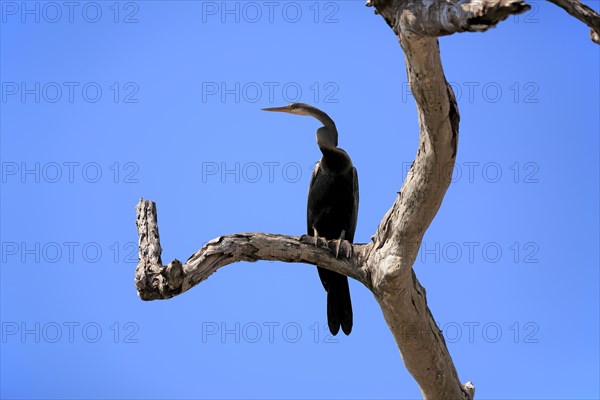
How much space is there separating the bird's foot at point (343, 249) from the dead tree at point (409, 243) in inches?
1.1

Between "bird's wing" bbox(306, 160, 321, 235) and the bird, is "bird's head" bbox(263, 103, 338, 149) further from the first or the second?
"bird's wing" bbox(306, 160, 321, 235)

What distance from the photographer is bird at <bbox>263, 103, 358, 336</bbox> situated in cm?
495

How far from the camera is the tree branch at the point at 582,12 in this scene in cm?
300

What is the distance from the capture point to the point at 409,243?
399 cm

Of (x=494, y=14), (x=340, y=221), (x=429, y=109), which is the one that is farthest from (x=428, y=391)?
(x=494, y=14)

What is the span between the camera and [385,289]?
406 centimetres

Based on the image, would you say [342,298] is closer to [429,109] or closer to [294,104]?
[294,104]

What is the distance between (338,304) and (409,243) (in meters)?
1.14

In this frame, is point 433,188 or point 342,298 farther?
point 342,298

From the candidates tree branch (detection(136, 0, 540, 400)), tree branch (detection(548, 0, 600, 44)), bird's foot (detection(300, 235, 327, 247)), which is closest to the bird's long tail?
tree branch (detection(136, 0, 540, 400))

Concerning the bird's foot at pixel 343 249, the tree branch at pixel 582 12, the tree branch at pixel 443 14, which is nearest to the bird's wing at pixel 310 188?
the bird's foot at pixel 343 249

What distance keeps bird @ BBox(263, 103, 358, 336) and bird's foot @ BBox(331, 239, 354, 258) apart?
44cm

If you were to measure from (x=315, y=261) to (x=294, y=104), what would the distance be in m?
1.22

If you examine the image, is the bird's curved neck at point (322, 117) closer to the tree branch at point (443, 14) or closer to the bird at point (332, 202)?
the bird at point (332, 202)
